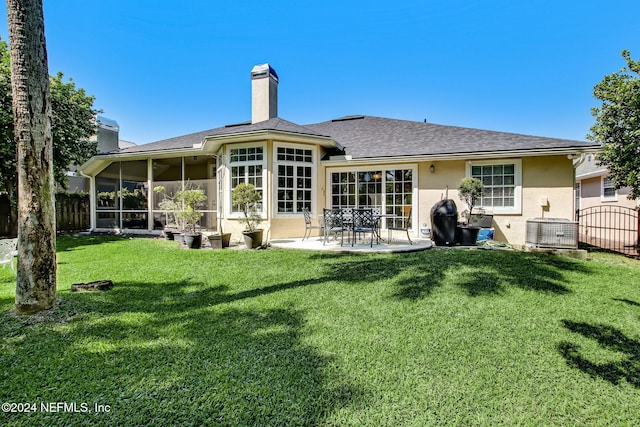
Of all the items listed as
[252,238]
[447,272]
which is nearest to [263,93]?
[252,238]

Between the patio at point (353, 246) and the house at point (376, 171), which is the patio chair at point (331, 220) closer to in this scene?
the patio at point (353, 246)

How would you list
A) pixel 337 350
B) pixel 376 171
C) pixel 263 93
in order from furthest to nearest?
pixel 263 93 < pixel 376 171 < pixel 337 350

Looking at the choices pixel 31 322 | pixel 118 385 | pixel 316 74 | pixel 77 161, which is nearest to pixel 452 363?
pixel 118 385

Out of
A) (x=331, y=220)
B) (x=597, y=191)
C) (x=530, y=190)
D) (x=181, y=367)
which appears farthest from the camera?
(x=597, y=191)

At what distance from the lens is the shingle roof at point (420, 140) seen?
355 inches

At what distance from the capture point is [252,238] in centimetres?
829

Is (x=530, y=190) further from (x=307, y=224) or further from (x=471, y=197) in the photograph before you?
(x=307, y=224)

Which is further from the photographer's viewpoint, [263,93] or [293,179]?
[263,93]

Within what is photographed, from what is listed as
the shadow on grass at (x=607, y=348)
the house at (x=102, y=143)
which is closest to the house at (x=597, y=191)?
the shadow on grass at (x=607, y=348)

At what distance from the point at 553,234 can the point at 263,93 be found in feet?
35.7

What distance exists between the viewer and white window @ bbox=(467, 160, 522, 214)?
903cm

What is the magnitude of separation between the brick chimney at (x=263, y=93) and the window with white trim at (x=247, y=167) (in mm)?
3354

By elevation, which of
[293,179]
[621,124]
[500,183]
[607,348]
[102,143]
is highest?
[102,143]

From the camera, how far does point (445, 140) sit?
10.5m
